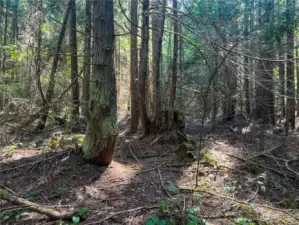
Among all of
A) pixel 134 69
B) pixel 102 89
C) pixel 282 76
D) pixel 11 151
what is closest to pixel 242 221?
pixel 102 89

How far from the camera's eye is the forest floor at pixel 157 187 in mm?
2910

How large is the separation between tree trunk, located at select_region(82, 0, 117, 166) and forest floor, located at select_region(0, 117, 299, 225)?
51cm

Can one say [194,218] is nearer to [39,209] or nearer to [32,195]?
[39,209]

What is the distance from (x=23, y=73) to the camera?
6070 mm

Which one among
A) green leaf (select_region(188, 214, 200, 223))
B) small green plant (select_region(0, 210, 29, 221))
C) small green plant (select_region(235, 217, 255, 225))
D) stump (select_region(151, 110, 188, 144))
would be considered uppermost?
stump (select_region(151, 110, 188, 144))

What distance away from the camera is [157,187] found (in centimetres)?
386

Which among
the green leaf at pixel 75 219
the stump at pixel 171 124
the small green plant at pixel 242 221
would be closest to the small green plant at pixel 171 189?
the small green plant at pixel 242 221

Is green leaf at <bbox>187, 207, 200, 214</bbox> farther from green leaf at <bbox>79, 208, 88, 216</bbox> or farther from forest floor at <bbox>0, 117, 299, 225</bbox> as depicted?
green leaf at <bbox>79, 208, 88, 216</bbox>

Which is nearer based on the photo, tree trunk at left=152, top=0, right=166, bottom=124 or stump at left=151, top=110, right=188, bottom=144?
stump at left=151, top=110, right=188, bottom=144

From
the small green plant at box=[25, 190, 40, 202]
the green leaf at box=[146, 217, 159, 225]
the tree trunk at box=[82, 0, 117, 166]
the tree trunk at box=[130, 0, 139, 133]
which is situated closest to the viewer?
the green leaf at box=[146, 217, 159, 225]

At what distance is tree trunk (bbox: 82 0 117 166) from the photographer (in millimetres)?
4305

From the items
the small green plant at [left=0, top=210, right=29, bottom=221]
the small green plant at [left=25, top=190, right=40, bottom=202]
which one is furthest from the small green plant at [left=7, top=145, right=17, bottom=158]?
the small green plant at [left=0, top=210, right=29, bottom=221]

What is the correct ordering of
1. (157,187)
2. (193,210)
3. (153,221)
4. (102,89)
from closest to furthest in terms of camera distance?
(153,221) → (193,210) → (157,187) → (102,89)

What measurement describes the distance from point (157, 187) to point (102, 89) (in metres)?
2.12
